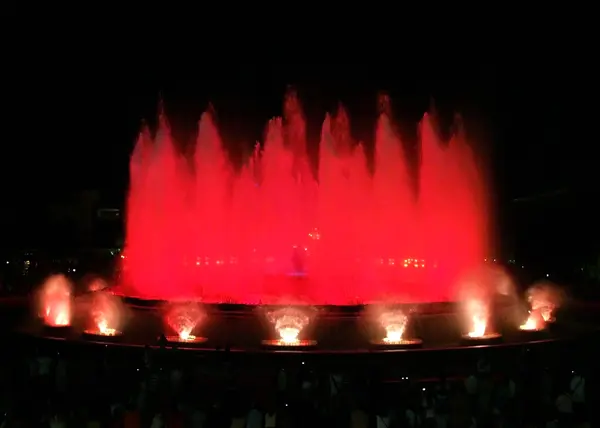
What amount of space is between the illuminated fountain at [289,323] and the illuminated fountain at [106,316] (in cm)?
373

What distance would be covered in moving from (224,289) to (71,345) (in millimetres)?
7077

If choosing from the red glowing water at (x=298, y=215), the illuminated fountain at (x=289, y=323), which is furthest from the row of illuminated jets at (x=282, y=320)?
the red glowing water at (x=298, y=215)

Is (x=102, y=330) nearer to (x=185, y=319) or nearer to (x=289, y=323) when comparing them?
(x=185, y=319)

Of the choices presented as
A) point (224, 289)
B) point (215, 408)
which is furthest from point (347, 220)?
point (215, 408)

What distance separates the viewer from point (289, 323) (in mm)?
17422

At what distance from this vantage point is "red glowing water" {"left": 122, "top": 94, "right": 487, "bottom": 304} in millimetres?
26141

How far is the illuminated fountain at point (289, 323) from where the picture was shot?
17.3 m

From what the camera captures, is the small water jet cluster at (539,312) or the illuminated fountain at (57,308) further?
the illuminated fountain at (57,308)

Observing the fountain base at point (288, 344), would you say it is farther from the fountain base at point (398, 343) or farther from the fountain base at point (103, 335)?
the fountain base at point (103, 335)

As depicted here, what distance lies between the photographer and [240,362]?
53.4ft

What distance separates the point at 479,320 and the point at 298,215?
35.6 feet

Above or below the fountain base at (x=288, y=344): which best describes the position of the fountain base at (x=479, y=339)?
above

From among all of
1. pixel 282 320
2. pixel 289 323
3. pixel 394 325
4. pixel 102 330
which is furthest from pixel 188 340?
pixel 394 325

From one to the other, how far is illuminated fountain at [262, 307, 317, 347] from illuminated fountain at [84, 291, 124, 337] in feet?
12.2
